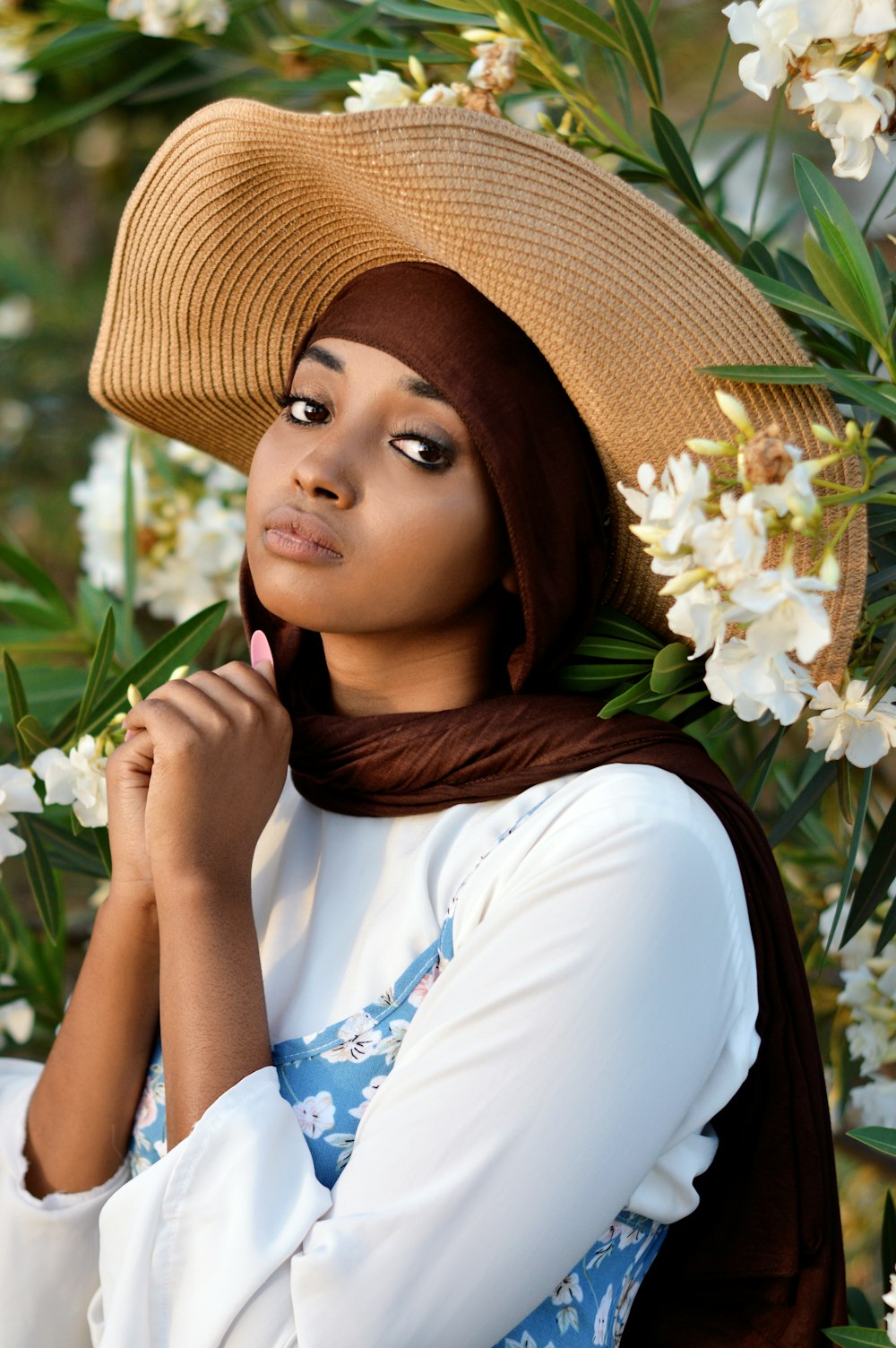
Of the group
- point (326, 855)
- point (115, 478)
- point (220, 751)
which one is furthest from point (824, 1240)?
point (115, 478)

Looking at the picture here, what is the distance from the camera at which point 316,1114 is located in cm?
115

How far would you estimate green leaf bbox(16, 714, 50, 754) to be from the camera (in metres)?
1.43

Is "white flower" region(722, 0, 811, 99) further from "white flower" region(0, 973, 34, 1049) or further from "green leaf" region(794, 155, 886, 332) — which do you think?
"white flower" region(0, 973, 34, 1049)

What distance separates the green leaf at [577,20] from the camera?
4.66 ft

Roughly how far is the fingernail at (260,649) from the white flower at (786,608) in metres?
0.63

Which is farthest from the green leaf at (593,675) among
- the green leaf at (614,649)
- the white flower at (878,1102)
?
the white flower at (878,1102)

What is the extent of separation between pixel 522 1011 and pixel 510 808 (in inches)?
9.4

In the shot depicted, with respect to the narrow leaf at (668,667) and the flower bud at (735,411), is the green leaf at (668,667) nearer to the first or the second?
the narrow leaf at (668,667)

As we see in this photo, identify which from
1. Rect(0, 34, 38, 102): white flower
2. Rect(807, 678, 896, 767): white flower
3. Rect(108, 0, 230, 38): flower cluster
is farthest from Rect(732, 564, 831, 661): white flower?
Rect(0, 34, 38, 102): white flower

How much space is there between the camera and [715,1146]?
1213mm

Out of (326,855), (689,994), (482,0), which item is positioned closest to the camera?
(689,994)

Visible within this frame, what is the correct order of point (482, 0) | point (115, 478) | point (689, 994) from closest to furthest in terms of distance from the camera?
point (689, 994) < point (482, 0) < point (115, 478)

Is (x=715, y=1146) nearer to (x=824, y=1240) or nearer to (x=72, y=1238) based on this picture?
(x=824, y=1240)

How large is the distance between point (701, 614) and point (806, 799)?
0.59m
